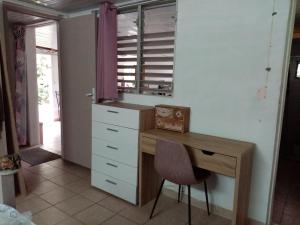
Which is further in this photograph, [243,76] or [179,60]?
Answer: [179,60]

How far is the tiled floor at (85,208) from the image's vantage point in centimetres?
214

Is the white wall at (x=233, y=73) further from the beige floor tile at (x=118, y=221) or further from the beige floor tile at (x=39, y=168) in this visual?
the beige floor tile at (x=39, y=168)

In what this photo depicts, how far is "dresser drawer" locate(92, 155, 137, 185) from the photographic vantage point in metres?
→ 2.36

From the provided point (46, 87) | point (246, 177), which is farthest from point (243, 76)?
point (46, 87)

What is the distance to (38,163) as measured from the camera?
3389 mm

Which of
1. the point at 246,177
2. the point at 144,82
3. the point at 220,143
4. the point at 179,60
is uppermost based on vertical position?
the point at 179,60

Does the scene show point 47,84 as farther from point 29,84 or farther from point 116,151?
point 116,151

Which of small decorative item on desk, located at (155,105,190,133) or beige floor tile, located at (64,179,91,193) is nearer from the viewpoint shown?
small decorative item on desk, located at (155,105,190,133)

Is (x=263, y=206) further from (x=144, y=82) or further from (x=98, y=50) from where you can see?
(x=98, y=50)

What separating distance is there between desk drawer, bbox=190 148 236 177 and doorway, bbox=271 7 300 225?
1.13 metres

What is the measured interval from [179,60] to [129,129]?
2.83ft

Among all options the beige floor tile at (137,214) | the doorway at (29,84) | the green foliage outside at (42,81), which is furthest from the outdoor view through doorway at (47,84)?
the beige floor tile at (137,214)

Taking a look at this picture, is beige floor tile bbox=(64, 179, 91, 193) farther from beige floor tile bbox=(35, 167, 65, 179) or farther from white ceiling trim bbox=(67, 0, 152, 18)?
white ceiling trim bbox=(67, 0, 152, 18)

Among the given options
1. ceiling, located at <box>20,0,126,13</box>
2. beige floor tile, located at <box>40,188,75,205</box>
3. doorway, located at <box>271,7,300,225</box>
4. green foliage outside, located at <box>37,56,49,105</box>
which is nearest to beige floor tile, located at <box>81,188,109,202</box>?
beige floor tile, located at <box>40,188,75,205</box>
